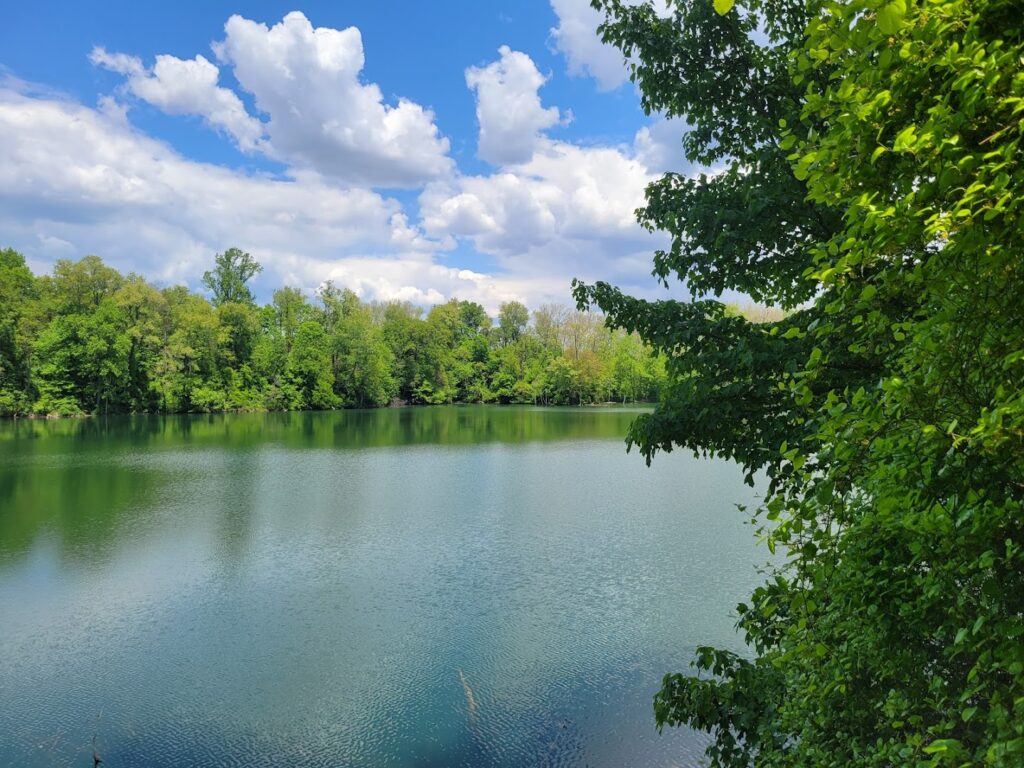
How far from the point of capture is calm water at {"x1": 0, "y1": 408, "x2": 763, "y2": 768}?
668 cm

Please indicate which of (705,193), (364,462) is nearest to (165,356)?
(364,462)

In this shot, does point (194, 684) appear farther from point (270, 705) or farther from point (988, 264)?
point (988, 264)

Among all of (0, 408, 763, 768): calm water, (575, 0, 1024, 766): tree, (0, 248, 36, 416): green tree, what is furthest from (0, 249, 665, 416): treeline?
(575, 0, 1024, 766): tree

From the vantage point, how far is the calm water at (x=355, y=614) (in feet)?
21.9

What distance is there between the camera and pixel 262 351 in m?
60.6

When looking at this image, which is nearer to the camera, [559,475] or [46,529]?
[46,529]

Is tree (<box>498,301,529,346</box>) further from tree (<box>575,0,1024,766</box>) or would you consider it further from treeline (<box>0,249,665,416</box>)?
tree (<box>575,0,1024,766</box>)

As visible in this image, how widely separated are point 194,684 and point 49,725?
142 cm

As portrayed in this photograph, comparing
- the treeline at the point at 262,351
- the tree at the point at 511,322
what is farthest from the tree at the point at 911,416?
the tree at the point at 511,322

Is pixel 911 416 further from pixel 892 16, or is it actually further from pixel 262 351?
pixel 262 351

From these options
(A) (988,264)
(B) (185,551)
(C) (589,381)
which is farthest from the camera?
(C) (589,381)

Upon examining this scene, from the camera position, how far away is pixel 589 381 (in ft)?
230

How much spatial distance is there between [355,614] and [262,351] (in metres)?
55.5

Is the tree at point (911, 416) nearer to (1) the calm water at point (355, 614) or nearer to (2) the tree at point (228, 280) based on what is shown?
(1) the calm water at point (355, 614)
